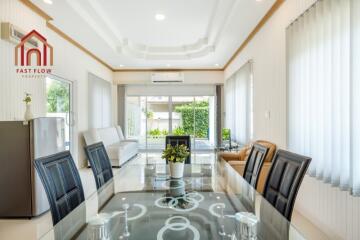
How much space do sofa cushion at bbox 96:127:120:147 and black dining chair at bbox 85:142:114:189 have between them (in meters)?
3.59

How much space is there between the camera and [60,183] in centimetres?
160

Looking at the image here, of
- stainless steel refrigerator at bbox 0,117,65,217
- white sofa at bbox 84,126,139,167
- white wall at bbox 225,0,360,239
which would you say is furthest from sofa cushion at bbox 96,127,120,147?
white wall at bbox 225,0,360,239

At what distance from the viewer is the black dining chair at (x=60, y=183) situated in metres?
1.44

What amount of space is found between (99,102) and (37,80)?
290 cm

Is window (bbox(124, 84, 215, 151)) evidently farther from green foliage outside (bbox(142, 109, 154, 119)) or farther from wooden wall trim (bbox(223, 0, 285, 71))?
wooden wall trim (bbox(223, 0, 285, 71))

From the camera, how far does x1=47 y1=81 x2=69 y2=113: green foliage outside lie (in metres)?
4.52

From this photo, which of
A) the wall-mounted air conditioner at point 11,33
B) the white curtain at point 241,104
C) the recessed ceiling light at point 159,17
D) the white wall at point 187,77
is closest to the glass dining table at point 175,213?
the wall-mounted air conditioner at point 11,33

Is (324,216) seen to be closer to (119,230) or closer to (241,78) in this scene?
(119,230)

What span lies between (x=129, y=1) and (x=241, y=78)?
10.1 feet

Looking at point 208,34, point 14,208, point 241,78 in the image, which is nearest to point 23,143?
point 14,208

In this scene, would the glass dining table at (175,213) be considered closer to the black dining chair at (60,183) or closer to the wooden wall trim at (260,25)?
the black dining chair at (60,183)

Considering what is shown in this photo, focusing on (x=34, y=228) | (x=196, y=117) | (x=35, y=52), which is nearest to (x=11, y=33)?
(x=35, y=52)

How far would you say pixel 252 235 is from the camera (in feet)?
3.99

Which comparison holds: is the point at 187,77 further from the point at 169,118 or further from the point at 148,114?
the point at 148,114
